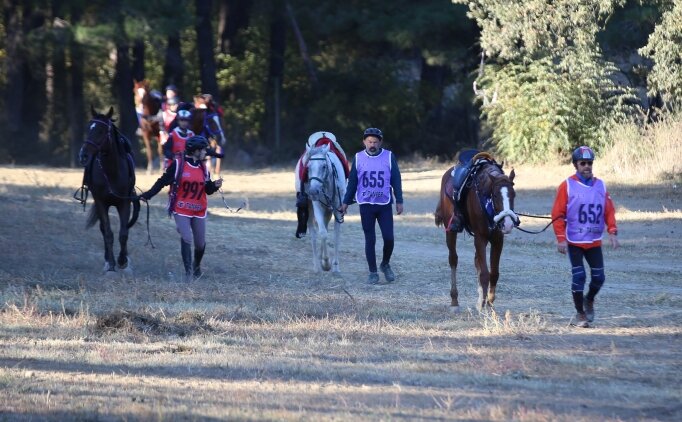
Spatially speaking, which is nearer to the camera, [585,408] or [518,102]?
[585,408]

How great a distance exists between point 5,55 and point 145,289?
2754cm

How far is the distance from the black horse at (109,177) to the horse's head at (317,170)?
227cm

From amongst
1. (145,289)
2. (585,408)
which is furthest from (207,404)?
(145,289)

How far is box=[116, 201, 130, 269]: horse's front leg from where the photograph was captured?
16.2 m

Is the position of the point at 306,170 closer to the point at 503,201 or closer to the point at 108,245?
the point at 108,245

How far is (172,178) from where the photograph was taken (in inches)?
583

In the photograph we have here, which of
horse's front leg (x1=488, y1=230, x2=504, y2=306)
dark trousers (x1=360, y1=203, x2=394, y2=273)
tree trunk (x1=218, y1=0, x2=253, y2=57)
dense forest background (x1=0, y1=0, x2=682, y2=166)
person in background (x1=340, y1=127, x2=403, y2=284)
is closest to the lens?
horse's front leg (x1=488, y1=230, x2=504, y2=306)

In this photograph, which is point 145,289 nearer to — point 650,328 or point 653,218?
point 650,328

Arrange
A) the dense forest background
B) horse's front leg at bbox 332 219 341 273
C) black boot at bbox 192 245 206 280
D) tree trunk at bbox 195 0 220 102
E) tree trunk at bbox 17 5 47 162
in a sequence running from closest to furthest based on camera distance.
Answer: black boot at bbox 192 245 206 280 < horse's front leg at bbox 332 219 341 273 < the dense forest background < tree trunk at bbox 195 0 220 102 < tree trunk at bbox 17 5 47 162

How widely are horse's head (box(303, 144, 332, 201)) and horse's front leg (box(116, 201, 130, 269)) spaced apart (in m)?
2.40

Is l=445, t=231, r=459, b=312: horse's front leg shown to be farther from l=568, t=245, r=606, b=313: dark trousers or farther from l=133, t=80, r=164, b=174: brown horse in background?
l=133, t=80, r=164, b=174: brown horse in background

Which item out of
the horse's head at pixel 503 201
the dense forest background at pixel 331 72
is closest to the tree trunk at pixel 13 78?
the dense forest background at pixel 331 72

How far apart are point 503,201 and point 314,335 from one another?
7.23 feet

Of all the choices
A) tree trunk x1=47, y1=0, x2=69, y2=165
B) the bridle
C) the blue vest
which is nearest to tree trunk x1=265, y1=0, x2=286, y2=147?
tree trunk x1=47, y1=0, x2=69, y2=165
